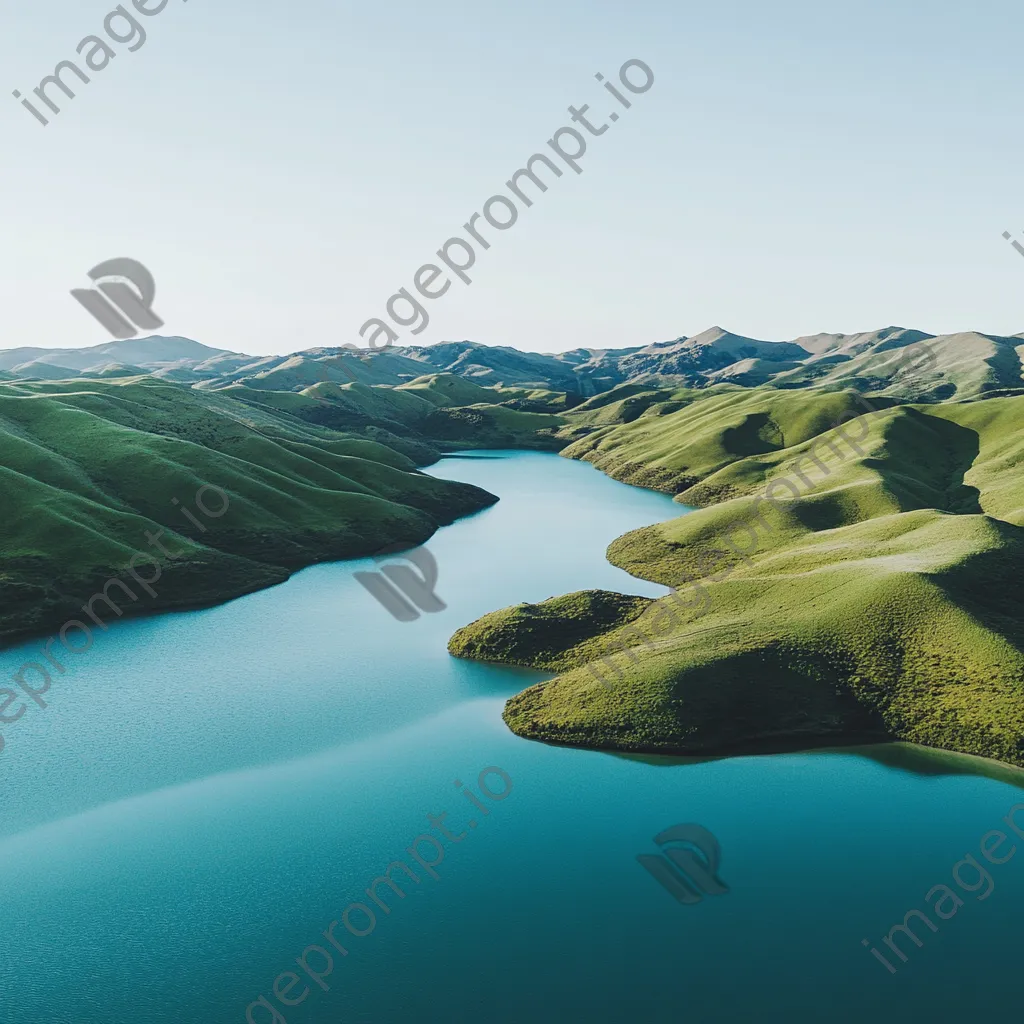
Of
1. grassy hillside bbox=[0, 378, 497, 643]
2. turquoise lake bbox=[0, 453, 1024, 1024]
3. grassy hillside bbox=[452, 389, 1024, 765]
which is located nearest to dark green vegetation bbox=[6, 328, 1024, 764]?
grassy hillside bbox=[452, 389, 1024, 765]

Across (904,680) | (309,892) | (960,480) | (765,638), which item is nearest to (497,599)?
(765,638)

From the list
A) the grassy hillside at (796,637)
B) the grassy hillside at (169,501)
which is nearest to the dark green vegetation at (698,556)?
the grassy hillside at (796,637)

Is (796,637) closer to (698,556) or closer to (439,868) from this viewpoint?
(439,868)

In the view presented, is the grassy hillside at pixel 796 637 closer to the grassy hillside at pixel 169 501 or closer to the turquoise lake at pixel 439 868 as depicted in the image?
the turquoise lake at pixel 439 868

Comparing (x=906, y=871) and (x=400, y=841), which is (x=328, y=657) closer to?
(x=400, y=841)

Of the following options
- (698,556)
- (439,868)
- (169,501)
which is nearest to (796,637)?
(439,868)

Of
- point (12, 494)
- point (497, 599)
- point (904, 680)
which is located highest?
point (12, 494)
